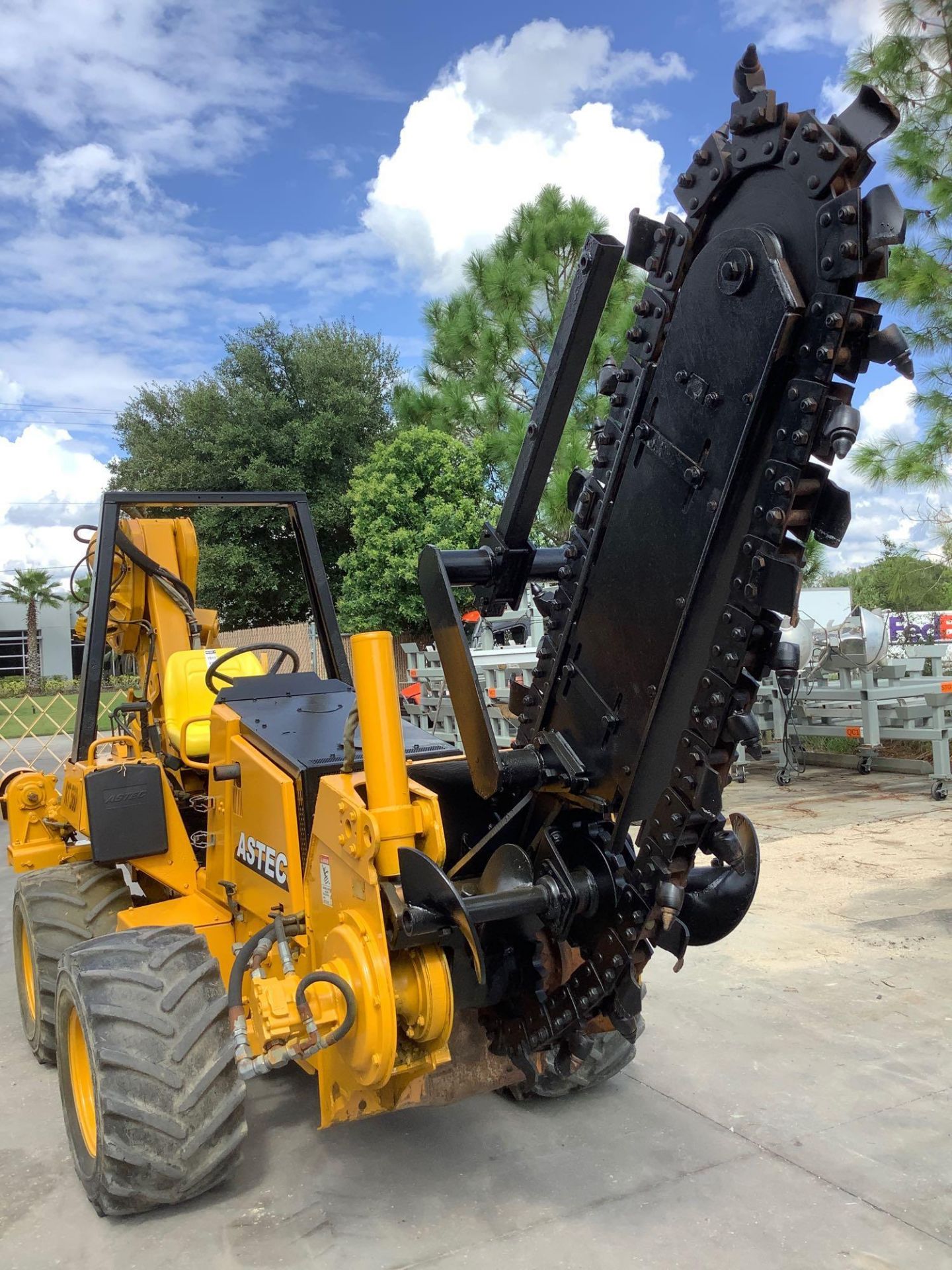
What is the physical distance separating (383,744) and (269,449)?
76.6 ft

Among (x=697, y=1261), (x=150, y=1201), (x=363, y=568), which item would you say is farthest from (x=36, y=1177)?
(x=363, y=568)

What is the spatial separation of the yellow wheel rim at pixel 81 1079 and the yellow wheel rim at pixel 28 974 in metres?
1.03

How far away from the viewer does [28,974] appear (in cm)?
482

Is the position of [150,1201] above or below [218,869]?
below

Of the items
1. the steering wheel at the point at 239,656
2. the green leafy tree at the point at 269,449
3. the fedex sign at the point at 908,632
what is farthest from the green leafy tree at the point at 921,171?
the green leafy tree at the point at 269,449

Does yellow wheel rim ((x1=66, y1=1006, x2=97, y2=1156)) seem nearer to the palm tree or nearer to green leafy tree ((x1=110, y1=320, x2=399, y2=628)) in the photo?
green leafy tree ((x1=110, y1=320, x2=399, y2=628))

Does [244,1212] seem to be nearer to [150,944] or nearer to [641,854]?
[150,944]

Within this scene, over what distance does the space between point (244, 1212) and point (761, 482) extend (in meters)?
2.61

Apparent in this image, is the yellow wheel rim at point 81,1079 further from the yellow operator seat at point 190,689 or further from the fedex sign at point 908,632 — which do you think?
the fedex sign at point 908,632

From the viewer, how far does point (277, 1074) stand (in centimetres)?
429

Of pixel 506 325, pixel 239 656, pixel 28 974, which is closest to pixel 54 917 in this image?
pixel 28 974

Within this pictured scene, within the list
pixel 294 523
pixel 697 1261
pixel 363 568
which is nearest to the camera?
pixel 697 1261

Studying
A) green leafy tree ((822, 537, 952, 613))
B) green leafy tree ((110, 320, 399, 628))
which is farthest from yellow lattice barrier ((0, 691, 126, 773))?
green leafy tree ((822, 537, 952, 613))

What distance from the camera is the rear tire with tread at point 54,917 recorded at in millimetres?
4309
